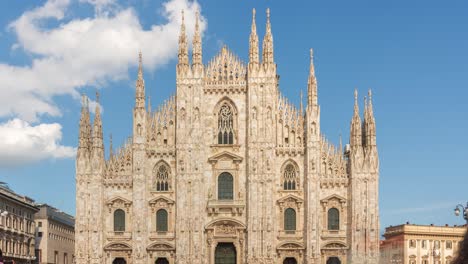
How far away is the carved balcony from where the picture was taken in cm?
6101

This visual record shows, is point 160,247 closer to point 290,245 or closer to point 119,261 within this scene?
point 119,261

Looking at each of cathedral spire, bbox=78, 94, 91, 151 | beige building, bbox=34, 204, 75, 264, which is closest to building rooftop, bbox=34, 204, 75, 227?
beige building, bbox=34, 204, 75, 264

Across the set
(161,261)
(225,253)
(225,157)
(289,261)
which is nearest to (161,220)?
(161,261)

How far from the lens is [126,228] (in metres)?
61.8

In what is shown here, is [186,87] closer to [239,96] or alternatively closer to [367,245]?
[239,96]

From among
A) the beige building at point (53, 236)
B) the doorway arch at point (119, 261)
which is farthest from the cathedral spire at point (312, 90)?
the beige building at point (53, 236)

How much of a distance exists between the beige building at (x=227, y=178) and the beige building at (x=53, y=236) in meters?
30.0

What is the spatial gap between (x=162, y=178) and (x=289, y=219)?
11.9 metres

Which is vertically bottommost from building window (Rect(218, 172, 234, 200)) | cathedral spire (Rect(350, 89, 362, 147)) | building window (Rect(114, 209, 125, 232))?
building window (Rect(114, 209, 125, 232))

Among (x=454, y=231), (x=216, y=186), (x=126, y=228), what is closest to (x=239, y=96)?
(x=216, y=186)

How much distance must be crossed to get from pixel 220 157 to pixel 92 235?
13147mm

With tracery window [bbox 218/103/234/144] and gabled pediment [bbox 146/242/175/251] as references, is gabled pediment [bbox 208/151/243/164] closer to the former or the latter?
tracery window [bbox 218/103/234/144]

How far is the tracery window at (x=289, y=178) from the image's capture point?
2422 inches

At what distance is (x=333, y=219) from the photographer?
60.9 metres
